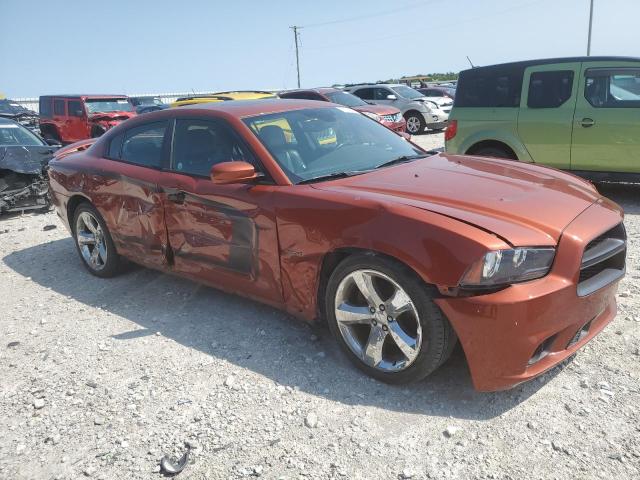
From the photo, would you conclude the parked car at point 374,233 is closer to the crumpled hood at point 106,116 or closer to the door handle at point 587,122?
the door handle at point 587,122

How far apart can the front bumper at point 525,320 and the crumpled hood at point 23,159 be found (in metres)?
7.59

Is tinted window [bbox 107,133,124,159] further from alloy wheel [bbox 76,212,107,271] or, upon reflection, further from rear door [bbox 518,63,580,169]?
rear door [bbox 518,63,580,169]

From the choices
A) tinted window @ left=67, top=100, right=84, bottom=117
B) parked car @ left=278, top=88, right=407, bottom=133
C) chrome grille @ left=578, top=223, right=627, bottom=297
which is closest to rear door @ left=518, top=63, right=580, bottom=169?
Result: chrome grille @ left=578, top=223, right=627, bottom=297

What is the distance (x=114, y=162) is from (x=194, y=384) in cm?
238

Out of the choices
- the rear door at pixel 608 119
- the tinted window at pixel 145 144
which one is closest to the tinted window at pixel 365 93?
the rear door at pixel 608 119

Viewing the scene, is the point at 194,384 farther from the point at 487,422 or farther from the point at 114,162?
the point at 114,162

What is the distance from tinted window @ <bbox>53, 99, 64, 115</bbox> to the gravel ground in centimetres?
1423

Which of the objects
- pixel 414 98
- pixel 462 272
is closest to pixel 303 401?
pixel 462 272

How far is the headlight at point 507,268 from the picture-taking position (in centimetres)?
247

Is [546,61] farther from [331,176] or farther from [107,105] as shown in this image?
[107,105]

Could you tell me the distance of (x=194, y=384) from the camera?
3.19 metres

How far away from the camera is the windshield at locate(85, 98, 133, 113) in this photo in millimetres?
16141

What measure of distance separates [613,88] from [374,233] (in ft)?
17.2

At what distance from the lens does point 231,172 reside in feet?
10.6
